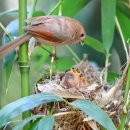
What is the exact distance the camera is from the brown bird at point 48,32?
2.65ft

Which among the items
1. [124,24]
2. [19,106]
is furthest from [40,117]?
[124,24]

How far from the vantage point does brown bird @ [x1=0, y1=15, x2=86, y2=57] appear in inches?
31.9

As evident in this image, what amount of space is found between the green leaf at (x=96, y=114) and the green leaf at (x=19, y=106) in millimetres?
55

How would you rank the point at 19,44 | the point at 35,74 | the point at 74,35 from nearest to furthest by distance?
the point at 19,44
the point at 74,35
the point at 35,74

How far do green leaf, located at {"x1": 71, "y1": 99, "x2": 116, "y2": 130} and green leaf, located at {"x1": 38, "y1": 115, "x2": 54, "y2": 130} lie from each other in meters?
0.06

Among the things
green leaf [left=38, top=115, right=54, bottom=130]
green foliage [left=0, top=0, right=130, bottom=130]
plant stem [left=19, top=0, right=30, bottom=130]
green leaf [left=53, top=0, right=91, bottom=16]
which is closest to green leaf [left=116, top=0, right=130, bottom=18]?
green foliage [left=0, top=0, right=130, bottom=130]

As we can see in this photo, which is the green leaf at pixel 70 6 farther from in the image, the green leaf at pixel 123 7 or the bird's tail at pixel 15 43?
the bird's tail at pixel 15 43

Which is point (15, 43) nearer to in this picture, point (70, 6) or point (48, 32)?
point (48, 32)

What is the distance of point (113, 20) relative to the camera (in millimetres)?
1011

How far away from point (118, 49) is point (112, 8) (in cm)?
72

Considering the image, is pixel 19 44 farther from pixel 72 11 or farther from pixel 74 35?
pixel 72 11

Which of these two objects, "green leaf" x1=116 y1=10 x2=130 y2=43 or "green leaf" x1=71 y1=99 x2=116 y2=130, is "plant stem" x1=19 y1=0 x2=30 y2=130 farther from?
"green leaf" x1=116 y1=10 x2=130 y2=43

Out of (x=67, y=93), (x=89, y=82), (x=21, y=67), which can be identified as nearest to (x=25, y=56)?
(x=21, y=67)

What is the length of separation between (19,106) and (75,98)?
0.19 m
